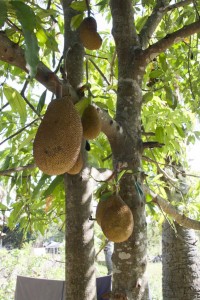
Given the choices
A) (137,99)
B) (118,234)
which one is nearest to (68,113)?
(118,234)

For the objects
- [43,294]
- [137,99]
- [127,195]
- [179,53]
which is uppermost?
[179,53]

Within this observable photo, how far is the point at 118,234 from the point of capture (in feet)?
3.25

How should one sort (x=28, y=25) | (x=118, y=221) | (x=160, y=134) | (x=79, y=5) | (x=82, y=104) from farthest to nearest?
(x=160, y=134) < (x=79, y=5) < (x=118, y=221) < (x=82, y=104) < (x=28, y=25)

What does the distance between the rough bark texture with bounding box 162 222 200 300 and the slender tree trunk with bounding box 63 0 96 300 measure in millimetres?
1557

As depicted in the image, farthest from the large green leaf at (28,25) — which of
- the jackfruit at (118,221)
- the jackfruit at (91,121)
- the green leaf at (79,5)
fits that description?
the green leaf at (79,5)

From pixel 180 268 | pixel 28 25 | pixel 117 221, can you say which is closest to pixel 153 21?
pixel 117 221

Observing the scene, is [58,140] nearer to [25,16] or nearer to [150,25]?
[25,16]

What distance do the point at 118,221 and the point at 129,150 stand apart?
29 cm

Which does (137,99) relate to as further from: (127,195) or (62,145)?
(62,145)

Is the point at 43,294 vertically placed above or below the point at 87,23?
below

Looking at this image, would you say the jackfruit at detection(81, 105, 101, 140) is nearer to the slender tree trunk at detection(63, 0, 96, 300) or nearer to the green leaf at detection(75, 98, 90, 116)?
the green leaf at detection(75, 98, 90, 116)

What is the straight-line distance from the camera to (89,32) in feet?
4.17

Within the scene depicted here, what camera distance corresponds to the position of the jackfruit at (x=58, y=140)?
29.3 inches

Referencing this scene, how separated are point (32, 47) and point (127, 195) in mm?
648
